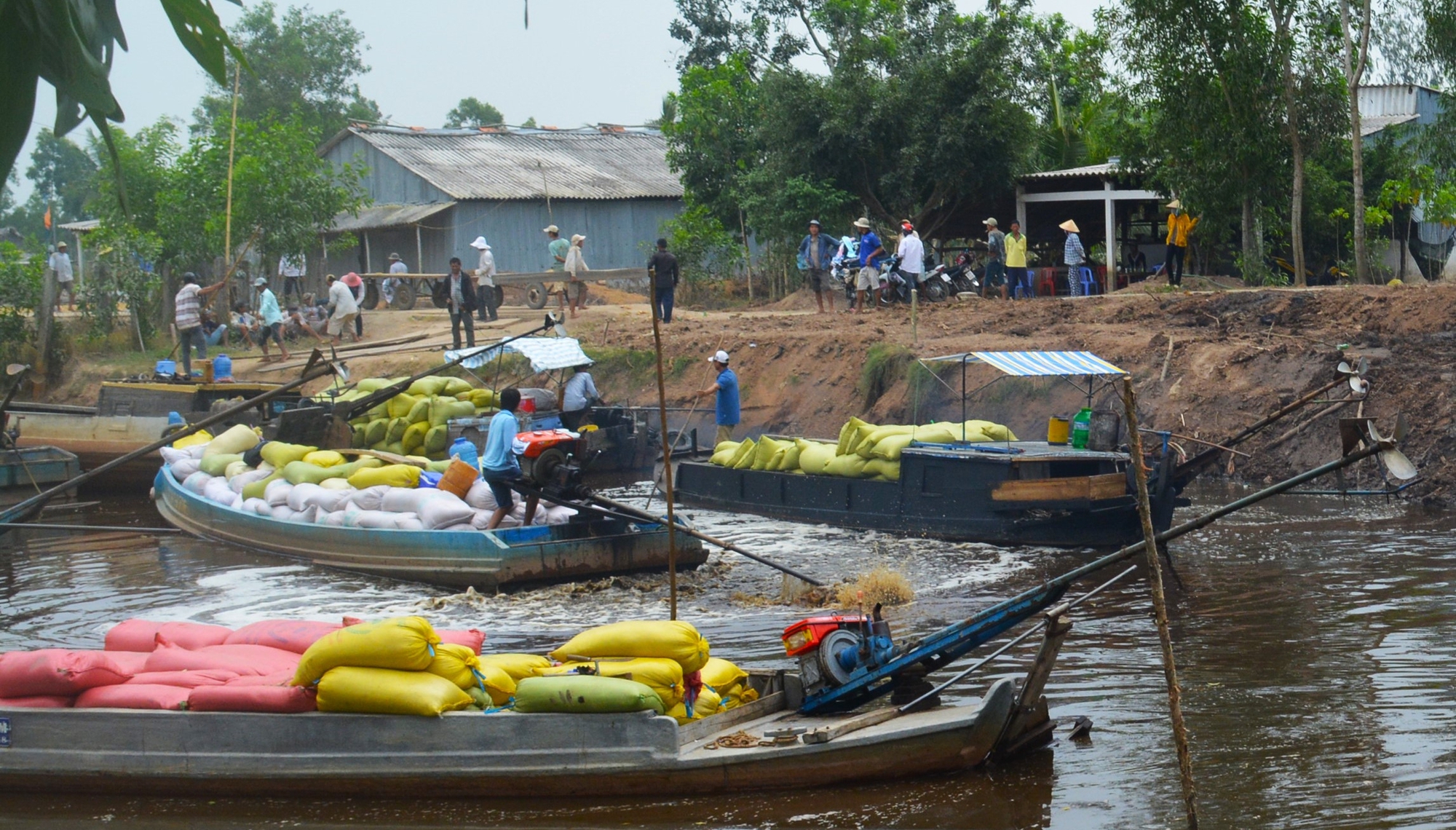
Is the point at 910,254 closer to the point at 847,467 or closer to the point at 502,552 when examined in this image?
the point at 847,467

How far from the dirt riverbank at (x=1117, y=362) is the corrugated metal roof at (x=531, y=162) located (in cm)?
857

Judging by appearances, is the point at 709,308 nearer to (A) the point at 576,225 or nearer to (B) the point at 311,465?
(A) the point at 576,225

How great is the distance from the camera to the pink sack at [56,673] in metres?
6.80

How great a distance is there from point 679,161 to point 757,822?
78.5 ft

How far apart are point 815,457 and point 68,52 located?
11.0 metres

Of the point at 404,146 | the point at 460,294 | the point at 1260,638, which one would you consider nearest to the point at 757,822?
the point at 1260,638

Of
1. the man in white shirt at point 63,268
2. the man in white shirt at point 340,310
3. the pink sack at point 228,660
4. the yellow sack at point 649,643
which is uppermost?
the man in white shirt at point 63,268

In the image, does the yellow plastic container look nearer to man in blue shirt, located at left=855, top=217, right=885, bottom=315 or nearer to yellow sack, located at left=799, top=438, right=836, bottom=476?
yellow sack, located at left=799, top=438, right=836, bottom=476

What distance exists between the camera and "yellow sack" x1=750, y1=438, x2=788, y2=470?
14.5 metres

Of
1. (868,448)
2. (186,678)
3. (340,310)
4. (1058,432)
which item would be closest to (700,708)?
(186,678)

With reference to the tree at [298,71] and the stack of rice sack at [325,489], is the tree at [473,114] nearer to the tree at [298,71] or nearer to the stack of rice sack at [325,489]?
the tree at [298,71]

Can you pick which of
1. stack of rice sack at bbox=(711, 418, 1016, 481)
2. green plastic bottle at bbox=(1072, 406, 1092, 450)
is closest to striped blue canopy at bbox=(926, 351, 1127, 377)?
green plastic bottle at bbox=(1072, 406, 1092, 450)

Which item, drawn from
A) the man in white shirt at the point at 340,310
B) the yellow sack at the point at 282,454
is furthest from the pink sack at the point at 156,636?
the man in white shirt at the point at 340,310

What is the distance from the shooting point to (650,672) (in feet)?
20.9
